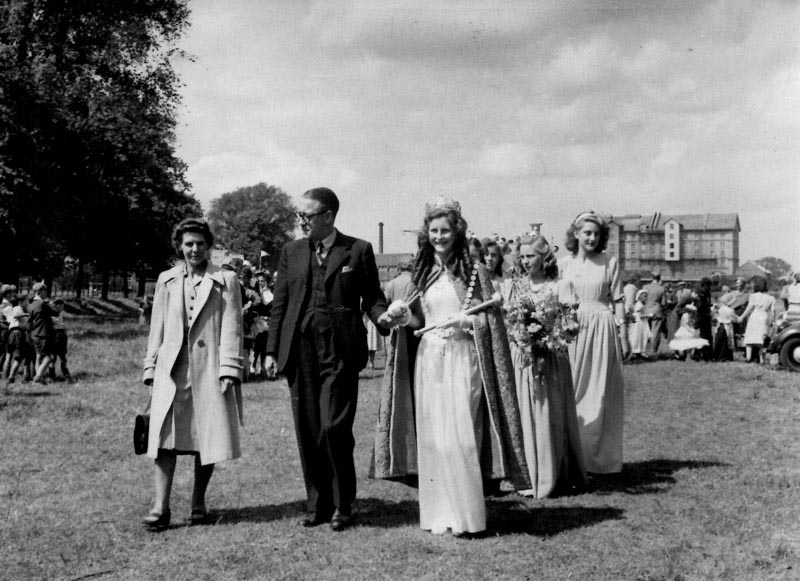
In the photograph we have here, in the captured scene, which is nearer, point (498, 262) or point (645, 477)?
point (645, 477)

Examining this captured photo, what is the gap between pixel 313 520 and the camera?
19.4 ft

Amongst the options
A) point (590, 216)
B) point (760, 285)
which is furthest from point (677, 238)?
point (590, 216)

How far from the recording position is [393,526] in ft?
19.3

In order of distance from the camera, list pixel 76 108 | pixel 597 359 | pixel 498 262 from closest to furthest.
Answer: pixel 597 359 < pixel 498 262 < pixel 76 108

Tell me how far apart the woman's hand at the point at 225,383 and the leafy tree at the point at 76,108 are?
22.2 metres

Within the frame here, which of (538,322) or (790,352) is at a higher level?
(538,322)

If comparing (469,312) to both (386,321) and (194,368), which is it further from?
(194,368)

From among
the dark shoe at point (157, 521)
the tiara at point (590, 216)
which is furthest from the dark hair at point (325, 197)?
the tiara at point (590, 216)

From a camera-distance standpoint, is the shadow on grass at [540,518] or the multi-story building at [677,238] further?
the multi-story building at [677,238]

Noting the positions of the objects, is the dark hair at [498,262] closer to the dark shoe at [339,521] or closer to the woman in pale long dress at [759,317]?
the dark shoe at [339,521]

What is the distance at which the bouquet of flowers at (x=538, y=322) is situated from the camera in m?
6.93

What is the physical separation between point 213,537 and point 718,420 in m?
7.18

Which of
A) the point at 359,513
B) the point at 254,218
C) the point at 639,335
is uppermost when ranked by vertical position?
the point at 254,218

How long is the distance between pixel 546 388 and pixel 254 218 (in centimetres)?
8347
